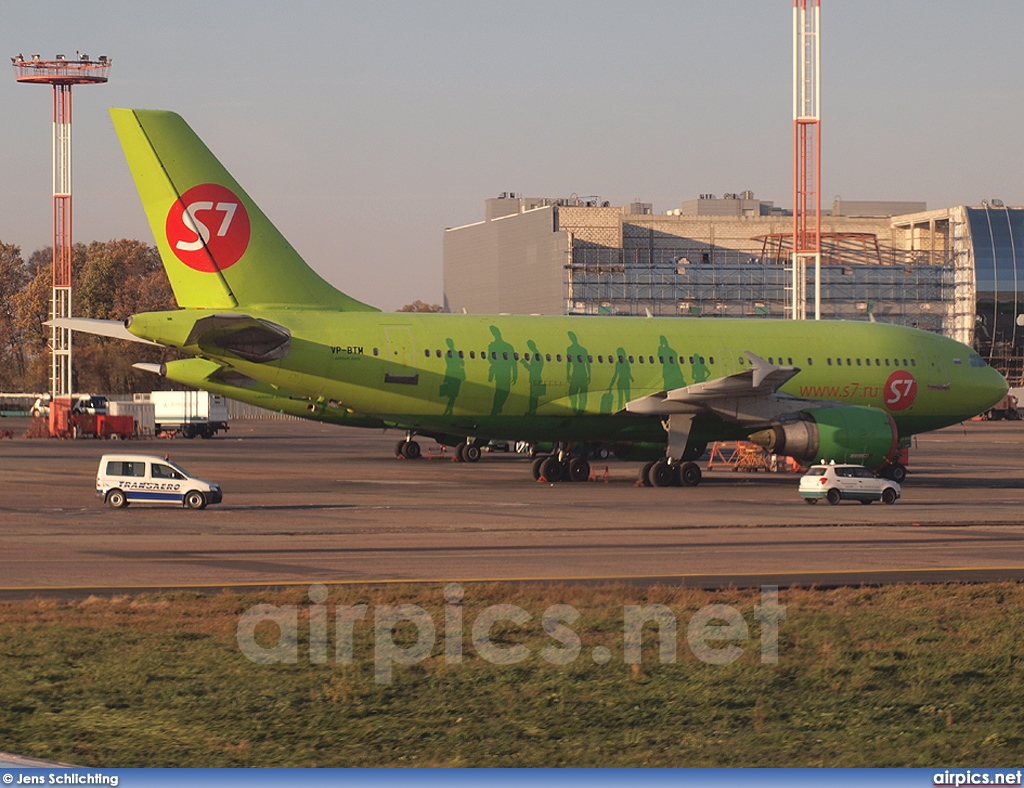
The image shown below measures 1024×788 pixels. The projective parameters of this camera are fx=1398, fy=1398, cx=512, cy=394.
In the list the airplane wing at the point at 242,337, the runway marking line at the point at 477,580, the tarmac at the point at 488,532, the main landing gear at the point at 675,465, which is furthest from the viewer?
the main landing gear at the point at 675,465

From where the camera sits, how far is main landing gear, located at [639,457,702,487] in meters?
42.7

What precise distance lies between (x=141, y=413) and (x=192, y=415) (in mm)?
8656

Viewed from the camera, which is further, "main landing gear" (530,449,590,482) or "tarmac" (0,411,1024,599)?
"main landing gear" (530,449,590,482)

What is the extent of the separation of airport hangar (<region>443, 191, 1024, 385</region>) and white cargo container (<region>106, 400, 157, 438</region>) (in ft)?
181

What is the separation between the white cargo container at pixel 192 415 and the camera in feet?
279

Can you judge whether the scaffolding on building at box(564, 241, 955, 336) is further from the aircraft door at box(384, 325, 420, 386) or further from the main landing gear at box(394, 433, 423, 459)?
the aircraft door at box(384, 325, 420, 386)

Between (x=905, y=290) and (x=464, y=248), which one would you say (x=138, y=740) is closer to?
(x=905, y=290)

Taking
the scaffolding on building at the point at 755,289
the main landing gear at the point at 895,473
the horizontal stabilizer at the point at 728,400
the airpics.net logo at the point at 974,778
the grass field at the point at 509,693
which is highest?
the scaffolding on building at the point at 755,289

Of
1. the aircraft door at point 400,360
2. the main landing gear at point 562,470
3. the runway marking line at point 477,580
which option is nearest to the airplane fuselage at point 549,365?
the aircraft door at point 400,360

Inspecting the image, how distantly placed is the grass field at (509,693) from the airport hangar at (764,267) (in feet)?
381

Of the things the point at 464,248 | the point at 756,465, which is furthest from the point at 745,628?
the point at 464,248

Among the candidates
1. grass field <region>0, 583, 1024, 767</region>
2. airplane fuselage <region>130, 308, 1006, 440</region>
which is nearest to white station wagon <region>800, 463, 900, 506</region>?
airplane fuselage <region>130, 308, 1006, 440</region>

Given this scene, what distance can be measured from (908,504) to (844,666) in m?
23.2

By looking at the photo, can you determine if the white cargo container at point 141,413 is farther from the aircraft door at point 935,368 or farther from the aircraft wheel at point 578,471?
the aircraft door at point 935,368
